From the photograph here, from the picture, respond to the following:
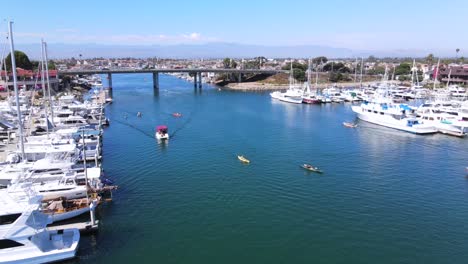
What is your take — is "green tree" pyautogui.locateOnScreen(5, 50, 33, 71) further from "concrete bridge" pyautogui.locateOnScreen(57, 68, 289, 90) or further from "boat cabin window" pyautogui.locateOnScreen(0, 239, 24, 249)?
"boat cabin window" pyautogui.locateOnScreen(0, 239, 24, 249)

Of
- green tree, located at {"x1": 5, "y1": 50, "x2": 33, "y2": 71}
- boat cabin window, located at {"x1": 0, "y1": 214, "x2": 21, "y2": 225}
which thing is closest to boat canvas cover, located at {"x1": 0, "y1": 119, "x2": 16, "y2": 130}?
boat cabin window, located at {"x1": 0, "y1": 214, "x2": 21, "y2": 225}

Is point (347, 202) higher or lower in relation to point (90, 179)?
lower

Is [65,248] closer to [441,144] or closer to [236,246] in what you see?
[236,246]

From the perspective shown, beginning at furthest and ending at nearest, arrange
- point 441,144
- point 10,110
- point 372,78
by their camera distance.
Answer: point 372,78 → point 10,110 → point 441,144

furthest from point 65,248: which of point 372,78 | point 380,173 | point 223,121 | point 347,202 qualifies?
point 372,78

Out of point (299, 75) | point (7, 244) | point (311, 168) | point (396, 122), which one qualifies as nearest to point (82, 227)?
point (7, 244)

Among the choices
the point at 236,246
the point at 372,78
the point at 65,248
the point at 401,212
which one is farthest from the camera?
the point at 372,78
